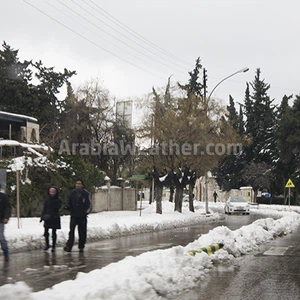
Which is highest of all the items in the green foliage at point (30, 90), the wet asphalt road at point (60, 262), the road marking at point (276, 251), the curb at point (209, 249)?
the green foliage at point (30, 90)

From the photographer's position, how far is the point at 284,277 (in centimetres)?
953

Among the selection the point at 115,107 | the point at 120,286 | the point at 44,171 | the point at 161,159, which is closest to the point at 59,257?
the point at 120,286

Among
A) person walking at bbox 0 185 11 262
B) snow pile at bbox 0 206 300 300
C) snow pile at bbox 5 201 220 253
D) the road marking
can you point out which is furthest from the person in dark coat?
the road marking

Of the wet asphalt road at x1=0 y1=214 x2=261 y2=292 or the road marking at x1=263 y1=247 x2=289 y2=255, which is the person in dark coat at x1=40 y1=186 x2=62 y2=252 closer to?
the wet asphalt road at x1=0 y1=214 x2=261 y2=292

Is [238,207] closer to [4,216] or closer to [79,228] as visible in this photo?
[79,228]

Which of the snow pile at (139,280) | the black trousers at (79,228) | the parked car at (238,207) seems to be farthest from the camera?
the parked car at (238,207)

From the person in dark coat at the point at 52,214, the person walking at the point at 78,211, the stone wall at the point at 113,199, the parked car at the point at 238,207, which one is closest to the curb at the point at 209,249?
the person walking at the point at 78,211

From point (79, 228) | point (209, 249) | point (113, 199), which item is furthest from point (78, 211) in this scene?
point (113, 199)

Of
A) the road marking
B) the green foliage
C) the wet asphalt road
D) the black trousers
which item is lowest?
the road marking

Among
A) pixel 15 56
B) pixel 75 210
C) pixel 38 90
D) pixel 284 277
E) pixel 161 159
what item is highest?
pixel 15 56

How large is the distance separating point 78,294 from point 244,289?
297cm

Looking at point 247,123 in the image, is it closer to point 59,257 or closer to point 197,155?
point 197,155

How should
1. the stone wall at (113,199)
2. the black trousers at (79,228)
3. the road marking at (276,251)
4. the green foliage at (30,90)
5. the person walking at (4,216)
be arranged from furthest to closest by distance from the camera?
the green foliage at (30,90)
the stone wall at (113,199)
the road marking at (276,251)
the black trousers at (79,228)
the person walking at (4,216)

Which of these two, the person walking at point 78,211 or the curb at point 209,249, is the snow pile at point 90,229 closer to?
the person walking at point 78,211
